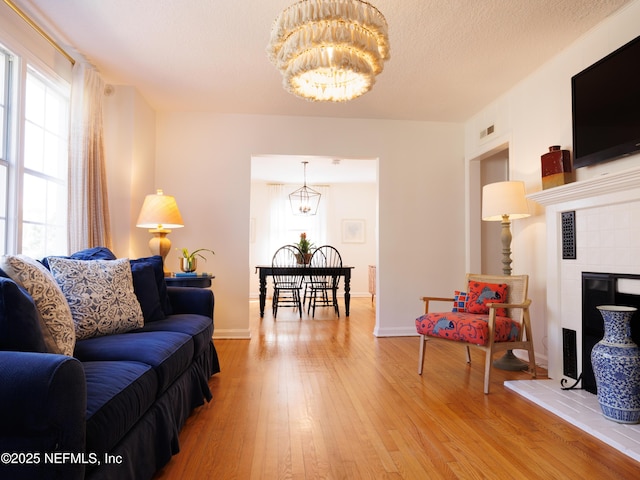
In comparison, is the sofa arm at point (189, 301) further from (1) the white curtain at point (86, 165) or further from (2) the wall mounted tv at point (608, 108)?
(2) the wall mounted tv at point (608, 108)

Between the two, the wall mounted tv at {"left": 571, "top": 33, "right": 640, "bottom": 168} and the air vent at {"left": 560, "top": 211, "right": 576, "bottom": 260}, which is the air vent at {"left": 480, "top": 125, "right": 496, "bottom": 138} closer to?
the wall mounted tv at {"left": 571, "top": 33, "right": 640, "bottom": 168}

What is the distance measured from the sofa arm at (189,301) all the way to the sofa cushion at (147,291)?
0.78ft

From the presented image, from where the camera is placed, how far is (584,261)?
9.07 feet

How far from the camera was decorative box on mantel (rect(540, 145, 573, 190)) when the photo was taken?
3013 millimetres

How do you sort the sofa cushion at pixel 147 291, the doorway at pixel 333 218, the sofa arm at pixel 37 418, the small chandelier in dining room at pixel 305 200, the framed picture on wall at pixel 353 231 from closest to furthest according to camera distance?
the sofa arm at pixel 37 418 < the sofa cushion at pixel 147 291 < the doorway at pixel 333 218 < the small chandelier in dining room at pixel 305 200 < the framed picture on wall at pixel 353 231

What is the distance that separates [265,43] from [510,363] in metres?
3.23

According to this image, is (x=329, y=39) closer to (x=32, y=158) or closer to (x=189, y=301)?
(x=189, y=301)

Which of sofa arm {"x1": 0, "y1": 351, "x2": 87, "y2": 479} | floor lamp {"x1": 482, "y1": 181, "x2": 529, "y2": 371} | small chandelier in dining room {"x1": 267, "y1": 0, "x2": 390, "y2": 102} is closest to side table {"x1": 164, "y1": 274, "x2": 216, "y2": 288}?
small chandelier in dining room {"x1": 267, "y1": 0, "x2": 390, "y2": 102}

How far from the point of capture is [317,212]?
8.81 m

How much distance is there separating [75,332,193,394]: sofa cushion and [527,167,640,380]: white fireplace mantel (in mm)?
2612

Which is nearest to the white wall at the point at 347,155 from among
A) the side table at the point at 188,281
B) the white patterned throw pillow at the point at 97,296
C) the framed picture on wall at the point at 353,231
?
the side table at the point at 188,281

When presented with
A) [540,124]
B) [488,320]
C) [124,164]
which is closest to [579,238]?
[488,320]

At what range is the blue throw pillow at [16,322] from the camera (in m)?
1.28

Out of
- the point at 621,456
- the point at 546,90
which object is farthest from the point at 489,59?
the point at 621,456
